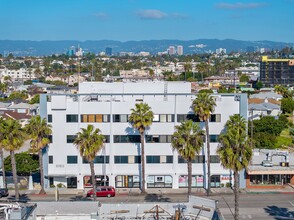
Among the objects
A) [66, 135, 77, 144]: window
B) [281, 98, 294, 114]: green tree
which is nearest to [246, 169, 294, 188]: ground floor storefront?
[66, 135, 77, 144]: window

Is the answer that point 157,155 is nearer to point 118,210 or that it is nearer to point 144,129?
point 144,129

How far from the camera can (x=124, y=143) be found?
208 ft

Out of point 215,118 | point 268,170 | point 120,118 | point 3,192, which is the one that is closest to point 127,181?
point 120,118

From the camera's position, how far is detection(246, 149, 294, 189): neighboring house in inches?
2472

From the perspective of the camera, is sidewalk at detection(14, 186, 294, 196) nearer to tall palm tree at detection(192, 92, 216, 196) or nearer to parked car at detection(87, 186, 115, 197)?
parked car at detection(87, 186, 115, 197)

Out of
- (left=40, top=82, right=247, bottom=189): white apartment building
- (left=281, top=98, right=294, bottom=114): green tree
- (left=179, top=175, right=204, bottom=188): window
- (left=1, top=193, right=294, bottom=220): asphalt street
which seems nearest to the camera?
(left=1, top=193, right=294, bottom=220): asphalt street

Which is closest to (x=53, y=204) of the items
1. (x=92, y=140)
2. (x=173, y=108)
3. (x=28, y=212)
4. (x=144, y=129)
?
(x=28, y=212)

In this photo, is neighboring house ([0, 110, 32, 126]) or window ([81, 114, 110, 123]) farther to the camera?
neighboring house ([0, 110, 32, 126])

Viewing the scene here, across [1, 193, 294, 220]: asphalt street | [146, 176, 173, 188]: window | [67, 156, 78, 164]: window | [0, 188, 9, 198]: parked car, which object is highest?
[67, 156, 78, 164]: window

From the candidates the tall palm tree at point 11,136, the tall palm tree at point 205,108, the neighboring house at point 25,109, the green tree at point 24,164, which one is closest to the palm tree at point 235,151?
the tall palm tree at point 205,108

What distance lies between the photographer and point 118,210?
31812 millimetres

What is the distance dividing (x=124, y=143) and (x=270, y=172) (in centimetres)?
1675

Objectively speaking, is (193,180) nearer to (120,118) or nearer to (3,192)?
(120,118)

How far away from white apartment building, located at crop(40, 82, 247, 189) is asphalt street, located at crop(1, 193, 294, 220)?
353 cm
